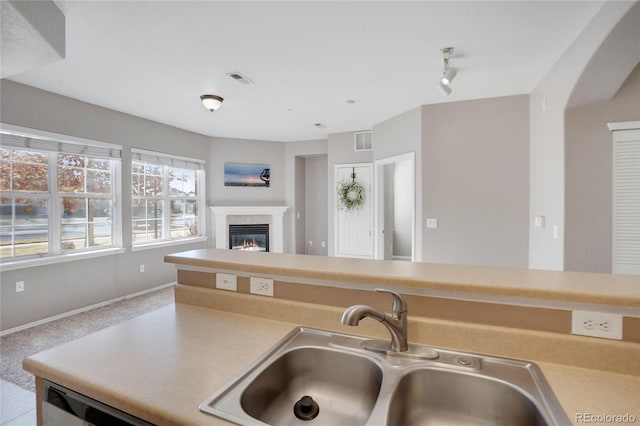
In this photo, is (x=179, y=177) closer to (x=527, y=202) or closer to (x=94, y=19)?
(x=94, y=19)

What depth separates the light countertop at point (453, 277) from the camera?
88 cm

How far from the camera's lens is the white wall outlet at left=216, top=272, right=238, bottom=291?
1.34 meters

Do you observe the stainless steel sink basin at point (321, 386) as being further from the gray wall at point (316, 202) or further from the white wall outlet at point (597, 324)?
the gray wall at point (316, 202)

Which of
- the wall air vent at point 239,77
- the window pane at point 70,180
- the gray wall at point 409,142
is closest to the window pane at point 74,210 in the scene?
the window pane at point 70,180

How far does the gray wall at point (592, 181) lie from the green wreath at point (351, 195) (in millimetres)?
3230

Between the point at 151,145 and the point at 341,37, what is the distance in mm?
3710

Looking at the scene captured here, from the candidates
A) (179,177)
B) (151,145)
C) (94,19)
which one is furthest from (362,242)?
(94,19)

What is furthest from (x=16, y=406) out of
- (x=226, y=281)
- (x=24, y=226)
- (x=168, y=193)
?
(x=168, y=193)

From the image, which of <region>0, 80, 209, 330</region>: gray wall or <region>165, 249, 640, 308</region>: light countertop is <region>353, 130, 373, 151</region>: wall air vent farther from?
<region>165, 249, 640, 308</region>: light countertop

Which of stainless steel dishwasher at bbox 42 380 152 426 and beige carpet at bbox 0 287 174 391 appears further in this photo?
beige carpet at bbox 0 287 174 391

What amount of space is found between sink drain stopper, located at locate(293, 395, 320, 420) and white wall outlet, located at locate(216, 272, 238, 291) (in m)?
0.59

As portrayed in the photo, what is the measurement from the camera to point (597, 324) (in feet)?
2.83

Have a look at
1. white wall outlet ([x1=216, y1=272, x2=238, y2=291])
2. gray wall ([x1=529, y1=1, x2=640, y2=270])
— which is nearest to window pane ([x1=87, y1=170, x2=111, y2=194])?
white wall outlet ([x1=216, y1=272, x2=238, y2=291])

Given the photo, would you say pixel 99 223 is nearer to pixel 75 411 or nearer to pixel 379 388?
pixel 75 411
